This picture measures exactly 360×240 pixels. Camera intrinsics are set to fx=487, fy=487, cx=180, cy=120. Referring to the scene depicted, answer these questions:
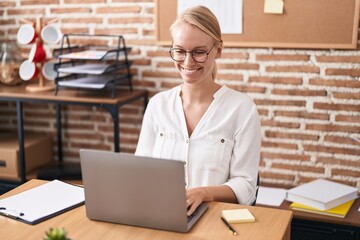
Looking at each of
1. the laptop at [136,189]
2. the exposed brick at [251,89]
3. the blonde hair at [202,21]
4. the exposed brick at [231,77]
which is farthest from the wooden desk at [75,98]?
the laptop at [136,189]

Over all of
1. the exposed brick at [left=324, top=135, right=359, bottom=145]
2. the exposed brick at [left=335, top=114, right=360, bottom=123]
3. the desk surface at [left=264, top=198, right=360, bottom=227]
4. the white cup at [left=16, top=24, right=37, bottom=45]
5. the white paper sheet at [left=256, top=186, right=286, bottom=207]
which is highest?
the white cup at [left=16, top=24, right=37, bottom=45]

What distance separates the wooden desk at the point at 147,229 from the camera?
1.35m

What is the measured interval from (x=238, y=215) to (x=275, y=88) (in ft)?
4.87

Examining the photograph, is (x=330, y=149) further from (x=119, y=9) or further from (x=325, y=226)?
(x=119, y=9)

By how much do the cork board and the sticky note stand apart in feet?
0.07

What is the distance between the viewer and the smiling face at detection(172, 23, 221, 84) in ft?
6.00

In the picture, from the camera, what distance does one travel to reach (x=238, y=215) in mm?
1456

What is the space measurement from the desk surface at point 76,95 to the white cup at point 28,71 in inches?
3.5

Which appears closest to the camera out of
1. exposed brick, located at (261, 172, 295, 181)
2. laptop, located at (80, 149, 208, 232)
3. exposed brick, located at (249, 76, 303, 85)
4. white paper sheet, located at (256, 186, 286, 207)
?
laptop, located at (80, 149, 208, 232)

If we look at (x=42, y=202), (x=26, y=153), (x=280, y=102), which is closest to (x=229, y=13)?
(x=280, y=102)

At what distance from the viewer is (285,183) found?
114 inches

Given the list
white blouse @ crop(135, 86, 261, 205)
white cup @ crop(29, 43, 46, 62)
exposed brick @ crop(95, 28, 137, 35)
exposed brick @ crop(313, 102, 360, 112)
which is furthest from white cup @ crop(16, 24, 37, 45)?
exposed brick @ crop(313, 102, 360, 112)

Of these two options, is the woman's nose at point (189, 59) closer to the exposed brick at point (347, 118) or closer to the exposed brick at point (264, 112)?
the exposed brick at point (264, 112)

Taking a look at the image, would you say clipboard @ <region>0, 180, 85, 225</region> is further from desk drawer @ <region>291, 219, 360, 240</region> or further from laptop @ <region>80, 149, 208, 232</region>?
desk drawer @ <region>291, 219, 360, 240</region>
